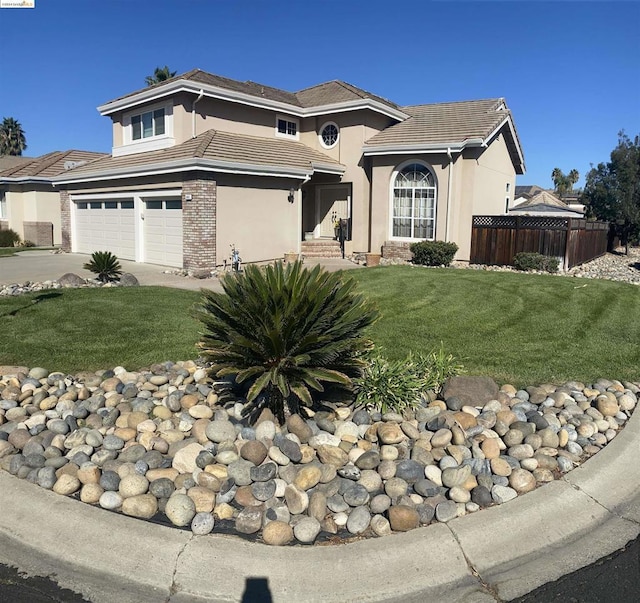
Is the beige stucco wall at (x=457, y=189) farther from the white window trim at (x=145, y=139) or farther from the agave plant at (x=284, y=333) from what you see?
the agave plant at (x=284, y=333)

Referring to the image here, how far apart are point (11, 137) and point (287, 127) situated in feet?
184

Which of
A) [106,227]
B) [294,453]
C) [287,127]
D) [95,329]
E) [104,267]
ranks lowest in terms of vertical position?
[294,453]

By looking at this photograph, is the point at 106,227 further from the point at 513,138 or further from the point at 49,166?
the point at 513,138

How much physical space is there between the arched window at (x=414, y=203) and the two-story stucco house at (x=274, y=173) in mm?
38

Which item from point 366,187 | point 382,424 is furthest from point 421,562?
point 366,187

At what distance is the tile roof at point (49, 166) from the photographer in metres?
31.7

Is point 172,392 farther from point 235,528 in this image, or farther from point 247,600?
point 247,600

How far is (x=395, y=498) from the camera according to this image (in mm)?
4176

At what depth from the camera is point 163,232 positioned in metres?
19.2

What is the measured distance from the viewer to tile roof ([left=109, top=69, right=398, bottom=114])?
21111 mm

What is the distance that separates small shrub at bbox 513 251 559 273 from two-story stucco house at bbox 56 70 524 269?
7.41 feet

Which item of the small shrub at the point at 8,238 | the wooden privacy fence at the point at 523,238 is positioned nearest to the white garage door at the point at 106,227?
the small shrub at the point at 8,238

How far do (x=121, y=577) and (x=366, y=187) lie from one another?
66.5ft

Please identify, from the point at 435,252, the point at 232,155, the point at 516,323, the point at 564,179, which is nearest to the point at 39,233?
the point at 232,155
